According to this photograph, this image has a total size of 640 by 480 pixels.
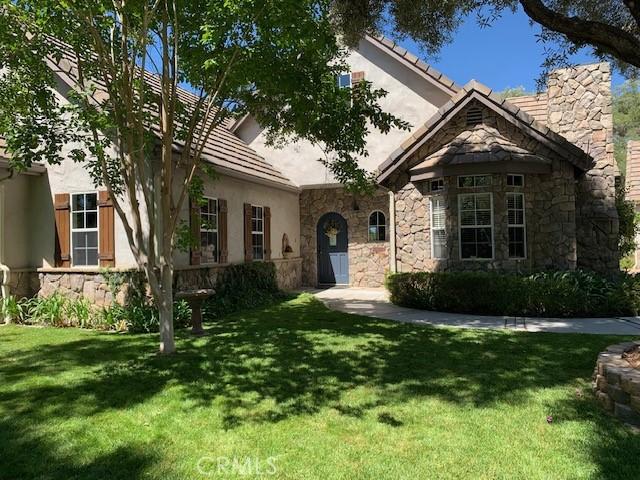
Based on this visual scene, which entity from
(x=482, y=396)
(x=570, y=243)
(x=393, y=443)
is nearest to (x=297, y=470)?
(x=393, y=443)

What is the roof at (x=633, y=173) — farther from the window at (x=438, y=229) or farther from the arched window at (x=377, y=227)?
the window at (x=438, y=229)

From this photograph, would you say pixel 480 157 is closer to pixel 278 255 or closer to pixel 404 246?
pixel 404 246

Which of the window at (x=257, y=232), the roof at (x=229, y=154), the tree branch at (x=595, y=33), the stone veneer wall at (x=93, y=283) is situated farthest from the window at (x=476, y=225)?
the stone veneer wall at (x=93, y=283)

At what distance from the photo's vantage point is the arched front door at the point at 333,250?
15.9m

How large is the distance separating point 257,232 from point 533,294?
7.65 meters

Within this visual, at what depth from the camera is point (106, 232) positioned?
9.47 metres

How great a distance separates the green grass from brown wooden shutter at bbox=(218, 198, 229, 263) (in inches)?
163

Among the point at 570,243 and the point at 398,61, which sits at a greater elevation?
the point at 398,61

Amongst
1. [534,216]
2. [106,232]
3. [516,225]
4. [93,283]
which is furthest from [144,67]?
[534,216]

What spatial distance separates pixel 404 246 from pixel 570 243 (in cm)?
387

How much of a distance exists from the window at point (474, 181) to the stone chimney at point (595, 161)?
286 cm

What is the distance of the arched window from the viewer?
50.5 ft

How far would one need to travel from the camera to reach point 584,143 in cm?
1192

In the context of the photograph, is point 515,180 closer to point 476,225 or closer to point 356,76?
point 476,225
